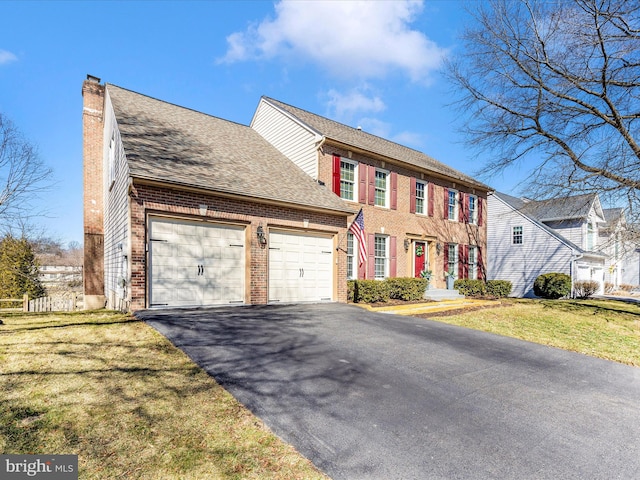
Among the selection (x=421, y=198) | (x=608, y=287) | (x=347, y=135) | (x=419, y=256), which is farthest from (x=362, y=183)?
(x=608, y=287)

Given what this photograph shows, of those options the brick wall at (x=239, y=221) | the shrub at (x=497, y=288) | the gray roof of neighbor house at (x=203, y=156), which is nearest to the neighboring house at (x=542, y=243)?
the shrub at (x=497, y=288)

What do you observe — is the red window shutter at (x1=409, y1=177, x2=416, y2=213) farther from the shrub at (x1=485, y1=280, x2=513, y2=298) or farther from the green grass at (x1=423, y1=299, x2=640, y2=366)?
the shrub at (x1=485, y1=280, x2=513, y2=298)

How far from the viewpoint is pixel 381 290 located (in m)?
13.2

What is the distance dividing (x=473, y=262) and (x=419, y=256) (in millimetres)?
5438

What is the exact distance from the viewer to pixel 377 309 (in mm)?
11445

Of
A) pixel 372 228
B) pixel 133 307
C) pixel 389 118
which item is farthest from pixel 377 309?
pixel 389 118

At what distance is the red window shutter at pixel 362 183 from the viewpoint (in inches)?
576

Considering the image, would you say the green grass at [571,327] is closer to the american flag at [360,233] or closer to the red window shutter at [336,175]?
the american flag at [360,233]

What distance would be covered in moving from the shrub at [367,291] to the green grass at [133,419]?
863 centimetres

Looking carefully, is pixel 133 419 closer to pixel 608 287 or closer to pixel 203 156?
pixel 203 156

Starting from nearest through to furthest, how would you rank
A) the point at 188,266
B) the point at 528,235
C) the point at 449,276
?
the point at 188,266, the point at 449,276, the point at 528,235

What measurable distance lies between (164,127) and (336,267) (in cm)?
793

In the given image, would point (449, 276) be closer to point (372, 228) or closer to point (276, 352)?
point (372, 228)

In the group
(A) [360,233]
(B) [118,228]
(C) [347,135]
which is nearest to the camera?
(B) [118,228]
